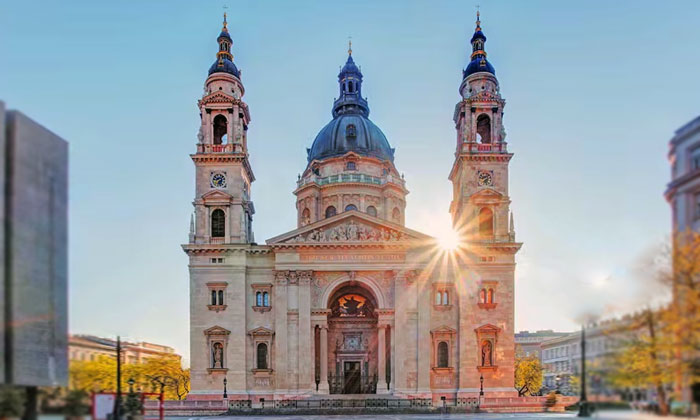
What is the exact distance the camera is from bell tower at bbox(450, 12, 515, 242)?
56.8 meters

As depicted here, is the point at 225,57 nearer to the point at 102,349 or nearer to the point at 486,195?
the point at 486,195

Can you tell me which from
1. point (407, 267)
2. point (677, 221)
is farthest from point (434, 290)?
point (677, 221)

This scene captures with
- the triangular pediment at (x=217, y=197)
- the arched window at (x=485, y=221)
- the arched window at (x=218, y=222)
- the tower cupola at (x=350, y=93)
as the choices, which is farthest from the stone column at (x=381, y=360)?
the tower cupola at (x=350, y=93)

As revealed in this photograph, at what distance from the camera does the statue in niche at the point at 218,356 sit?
54.0 meters

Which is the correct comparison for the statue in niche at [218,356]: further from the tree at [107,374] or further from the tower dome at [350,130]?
the tree at [107,374]

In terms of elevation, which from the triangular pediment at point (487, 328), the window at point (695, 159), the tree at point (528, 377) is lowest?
the tree at point (528, 377)

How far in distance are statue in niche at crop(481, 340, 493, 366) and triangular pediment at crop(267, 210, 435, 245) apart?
31.3 feet

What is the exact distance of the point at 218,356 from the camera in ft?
178

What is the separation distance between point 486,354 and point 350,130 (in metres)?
30.2

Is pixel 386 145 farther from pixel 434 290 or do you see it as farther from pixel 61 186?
pixel 61 186

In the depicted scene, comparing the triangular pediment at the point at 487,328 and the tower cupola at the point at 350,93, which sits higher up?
the tower cupola at the point at 350,93

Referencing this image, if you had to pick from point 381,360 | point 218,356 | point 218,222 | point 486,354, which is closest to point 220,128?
point 218,222

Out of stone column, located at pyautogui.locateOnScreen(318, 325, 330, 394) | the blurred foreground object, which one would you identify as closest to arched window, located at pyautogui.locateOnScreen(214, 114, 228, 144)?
stone column, located at pyautogui.locateOnScreen(318, 325, 330, 394)

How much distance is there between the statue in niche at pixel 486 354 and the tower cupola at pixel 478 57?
77.4 feet
